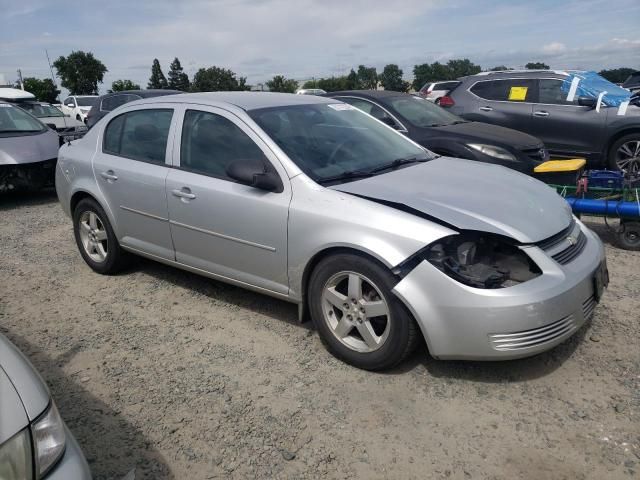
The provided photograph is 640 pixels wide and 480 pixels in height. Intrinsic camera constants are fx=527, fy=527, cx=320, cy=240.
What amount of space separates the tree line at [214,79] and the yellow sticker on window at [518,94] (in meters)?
38.3

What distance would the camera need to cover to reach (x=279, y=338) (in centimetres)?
368

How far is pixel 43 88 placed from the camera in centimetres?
4553

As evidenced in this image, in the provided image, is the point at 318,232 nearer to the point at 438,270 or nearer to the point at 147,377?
the point at 438,270

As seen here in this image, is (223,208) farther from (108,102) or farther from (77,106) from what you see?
(77,106)

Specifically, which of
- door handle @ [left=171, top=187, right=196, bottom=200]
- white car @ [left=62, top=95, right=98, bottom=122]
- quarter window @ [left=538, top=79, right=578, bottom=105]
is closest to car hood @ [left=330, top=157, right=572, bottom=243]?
door handle @ [left=171, top=187, right=196, bottom=200]

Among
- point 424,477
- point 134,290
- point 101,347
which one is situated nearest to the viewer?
point 424,477

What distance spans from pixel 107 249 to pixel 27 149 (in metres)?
4.53

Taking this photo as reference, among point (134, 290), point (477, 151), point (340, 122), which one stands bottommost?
point (134, 290)

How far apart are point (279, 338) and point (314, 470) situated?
131 centimetres

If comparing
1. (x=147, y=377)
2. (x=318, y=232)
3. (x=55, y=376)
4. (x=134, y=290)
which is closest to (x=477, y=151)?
(x=318, y=232)

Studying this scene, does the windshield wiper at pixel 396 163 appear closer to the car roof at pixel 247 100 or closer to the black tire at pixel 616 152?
the car roof at pixel 247 100

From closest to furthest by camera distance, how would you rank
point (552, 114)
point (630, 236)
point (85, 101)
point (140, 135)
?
point (140, 135)
point (630, 236)
point (552, 114)
point (85, 101)

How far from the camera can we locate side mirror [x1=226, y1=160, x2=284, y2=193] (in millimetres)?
3379

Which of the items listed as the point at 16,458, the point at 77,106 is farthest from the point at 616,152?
the point at 77,106
